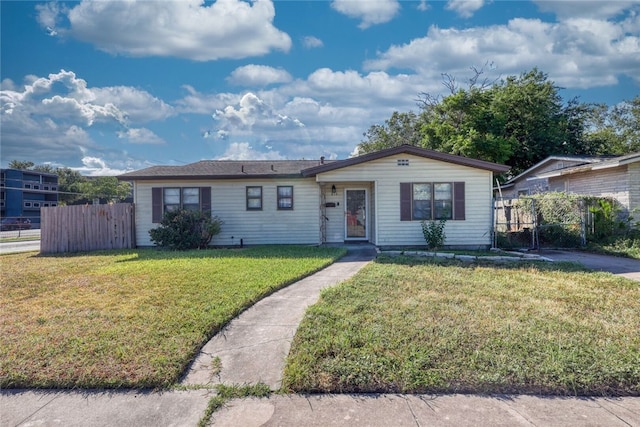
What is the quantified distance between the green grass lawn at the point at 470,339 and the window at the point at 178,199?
8.05 metres

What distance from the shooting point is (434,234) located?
36.5ft

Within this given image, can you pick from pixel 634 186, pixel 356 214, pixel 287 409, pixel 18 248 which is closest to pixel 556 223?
pixel 634 186

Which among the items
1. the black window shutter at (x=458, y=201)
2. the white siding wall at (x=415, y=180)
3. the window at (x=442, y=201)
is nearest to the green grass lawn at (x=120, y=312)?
the white siding wall at (x=415, y=180)

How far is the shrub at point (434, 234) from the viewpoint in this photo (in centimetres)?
1112

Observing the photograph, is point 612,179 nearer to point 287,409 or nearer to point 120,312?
point 287,409

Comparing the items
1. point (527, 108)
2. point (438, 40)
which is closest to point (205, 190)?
point (438, 40)

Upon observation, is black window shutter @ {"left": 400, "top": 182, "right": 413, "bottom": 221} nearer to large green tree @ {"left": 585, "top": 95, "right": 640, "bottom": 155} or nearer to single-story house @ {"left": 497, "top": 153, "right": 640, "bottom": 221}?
single-story house @ {"left": 497, "top": 153, "right": 640, "bottom": 221}

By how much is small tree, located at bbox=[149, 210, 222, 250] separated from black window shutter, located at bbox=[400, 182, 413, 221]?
6218 mm

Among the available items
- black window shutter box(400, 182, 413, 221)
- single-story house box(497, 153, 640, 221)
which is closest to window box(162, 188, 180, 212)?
black window shutter box(400, 182, 413, 221)

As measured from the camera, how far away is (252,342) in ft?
13.1

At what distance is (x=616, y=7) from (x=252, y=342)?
55.6 ft

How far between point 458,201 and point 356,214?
3610 millimetres

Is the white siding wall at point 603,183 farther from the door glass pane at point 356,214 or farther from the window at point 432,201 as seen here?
the door glass pane at point 356,214

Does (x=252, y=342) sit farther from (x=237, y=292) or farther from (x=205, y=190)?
(x=205, y=190)
